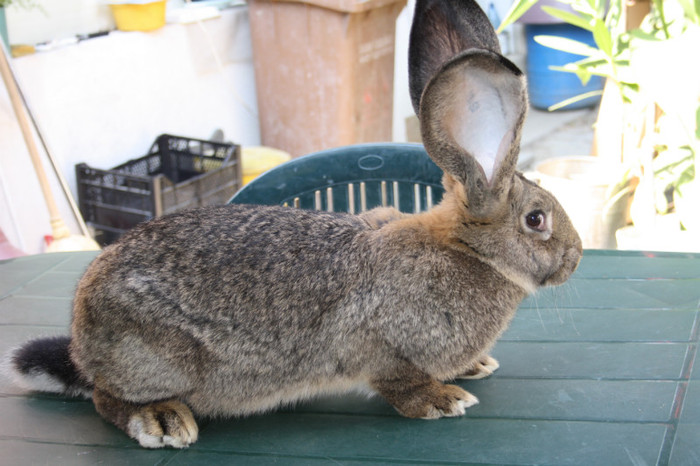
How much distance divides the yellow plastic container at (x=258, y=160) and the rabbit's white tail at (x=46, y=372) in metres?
3.23

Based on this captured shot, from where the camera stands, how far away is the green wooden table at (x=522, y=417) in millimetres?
1654

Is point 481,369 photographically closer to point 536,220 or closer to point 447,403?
point 447,403

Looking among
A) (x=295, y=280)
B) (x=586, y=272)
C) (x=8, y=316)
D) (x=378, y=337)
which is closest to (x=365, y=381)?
(x=378, y=337)

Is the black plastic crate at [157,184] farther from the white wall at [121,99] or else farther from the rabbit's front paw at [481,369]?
the rabbit's front paw at [481,369]

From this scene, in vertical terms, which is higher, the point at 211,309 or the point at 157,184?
the point at 211,309

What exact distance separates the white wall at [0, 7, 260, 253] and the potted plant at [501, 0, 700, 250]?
2.55 m

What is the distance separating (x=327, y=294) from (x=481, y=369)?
1.47ft

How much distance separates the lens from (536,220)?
6.26 ft

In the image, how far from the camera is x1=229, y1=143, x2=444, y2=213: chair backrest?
287 centimetres

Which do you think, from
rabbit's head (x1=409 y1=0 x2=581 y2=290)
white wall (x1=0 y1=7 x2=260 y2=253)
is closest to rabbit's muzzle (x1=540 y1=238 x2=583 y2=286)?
rabbit's head (x1=409 y1=0 x2=581 y2=290)

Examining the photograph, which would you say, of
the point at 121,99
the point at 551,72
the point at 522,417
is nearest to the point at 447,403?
the point at 522,417

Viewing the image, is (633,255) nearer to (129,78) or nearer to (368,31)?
(368,31)

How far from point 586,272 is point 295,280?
3.70ft

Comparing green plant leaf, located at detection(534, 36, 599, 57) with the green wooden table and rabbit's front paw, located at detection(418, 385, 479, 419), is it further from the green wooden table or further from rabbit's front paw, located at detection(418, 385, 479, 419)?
rabbit's front paw, located at detection(418, 385, 479, 419)
